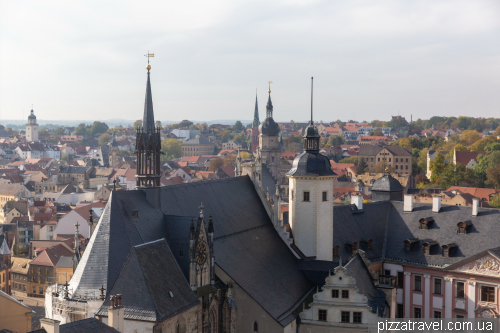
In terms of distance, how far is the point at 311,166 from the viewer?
167ft

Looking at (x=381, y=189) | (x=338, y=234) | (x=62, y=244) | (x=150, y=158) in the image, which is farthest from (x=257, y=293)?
(x=62, y=244)

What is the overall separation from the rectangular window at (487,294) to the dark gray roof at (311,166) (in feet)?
50.9

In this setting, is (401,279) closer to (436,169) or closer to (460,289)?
(460,289)

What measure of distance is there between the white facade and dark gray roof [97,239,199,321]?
1807 cm

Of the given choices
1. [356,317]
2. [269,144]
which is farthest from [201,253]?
[269,144]

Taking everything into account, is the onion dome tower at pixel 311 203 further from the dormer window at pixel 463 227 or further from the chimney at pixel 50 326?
the chimney at pixel 50 326

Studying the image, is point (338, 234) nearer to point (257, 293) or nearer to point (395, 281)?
point (395, 281)

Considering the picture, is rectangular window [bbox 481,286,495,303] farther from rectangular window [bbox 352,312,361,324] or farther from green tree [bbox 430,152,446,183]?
green tree [bbox 430,152,446,183]

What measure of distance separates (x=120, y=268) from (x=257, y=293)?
33.4 feet

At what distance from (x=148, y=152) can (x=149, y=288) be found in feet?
39.8

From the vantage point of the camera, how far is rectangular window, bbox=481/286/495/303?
5156 cm

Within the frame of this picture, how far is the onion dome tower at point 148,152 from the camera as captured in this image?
41.3 m

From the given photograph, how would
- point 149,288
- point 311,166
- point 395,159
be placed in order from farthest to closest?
point 395,159, point 311,166, point 149,288

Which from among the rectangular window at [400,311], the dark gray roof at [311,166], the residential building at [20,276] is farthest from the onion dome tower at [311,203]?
the residential building at [20,276]
